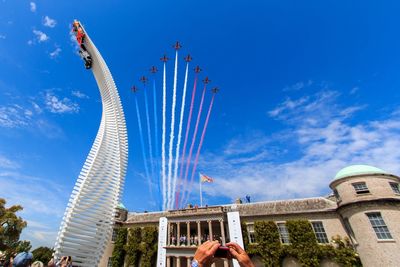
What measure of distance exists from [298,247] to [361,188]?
8365mm

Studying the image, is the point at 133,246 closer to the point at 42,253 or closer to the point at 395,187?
the point at 395,187

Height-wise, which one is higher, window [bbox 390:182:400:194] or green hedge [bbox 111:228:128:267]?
window [bbox 390:182:400:194]

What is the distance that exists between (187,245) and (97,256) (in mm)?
18066

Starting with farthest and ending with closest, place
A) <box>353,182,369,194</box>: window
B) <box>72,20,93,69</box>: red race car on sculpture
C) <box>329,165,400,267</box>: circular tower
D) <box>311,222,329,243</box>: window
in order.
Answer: <box>311,222,329,243</box>: window, <box>353,182,369,194</box>: window, <box>329,165,400,267</box>: circular tower, <box>72,20,93,69</box>: red race car on sculpture

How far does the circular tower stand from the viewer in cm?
1762

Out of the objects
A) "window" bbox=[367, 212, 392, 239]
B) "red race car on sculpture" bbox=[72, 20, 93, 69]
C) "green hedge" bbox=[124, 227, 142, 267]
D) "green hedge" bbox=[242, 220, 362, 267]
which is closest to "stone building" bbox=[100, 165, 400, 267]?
"window" bbox=[367, 212, 392, 239]

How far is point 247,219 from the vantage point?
82.1 ft

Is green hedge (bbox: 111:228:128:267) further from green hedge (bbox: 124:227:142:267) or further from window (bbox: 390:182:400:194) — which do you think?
window (bbox: 390:182:400:194)

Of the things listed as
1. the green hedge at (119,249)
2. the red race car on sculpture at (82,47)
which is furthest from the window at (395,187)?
the green hedge at (119,249)

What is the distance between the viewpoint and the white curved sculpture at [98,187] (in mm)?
9617

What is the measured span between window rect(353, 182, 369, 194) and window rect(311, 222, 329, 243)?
503cm

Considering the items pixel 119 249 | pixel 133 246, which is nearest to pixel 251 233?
pixel 133 246

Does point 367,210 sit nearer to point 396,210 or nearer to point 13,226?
point 396,210

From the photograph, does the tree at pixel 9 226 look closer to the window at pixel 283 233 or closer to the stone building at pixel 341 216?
the stone building at pixel 341 216
